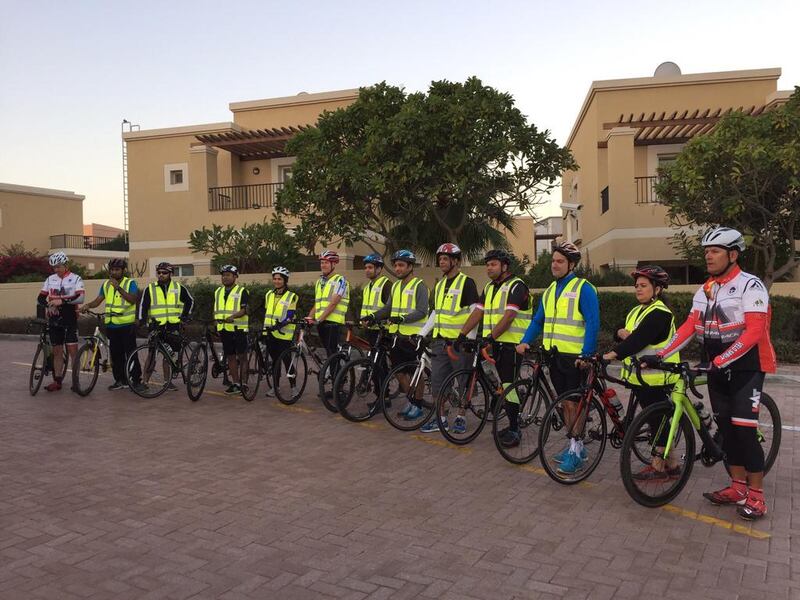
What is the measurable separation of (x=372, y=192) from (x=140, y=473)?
37.4 ft

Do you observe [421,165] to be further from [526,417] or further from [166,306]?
[526,417]

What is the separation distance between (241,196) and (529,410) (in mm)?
21042

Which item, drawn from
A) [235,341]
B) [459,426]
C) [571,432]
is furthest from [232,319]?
[571,432]

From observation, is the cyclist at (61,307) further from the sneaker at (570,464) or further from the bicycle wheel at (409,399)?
the sneaker at (570,464)

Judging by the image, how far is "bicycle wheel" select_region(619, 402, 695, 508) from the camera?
5059 millimetres

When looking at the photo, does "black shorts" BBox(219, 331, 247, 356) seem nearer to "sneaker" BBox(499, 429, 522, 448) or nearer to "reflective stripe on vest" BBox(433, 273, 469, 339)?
"reflective stripe on vest" BBox(433, 273, 469, 339)

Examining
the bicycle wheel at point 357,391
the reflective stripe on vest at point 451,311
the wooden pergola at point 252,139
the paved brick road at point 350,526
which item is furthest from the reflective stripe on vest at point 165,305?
the wooden pergola at point 252,139

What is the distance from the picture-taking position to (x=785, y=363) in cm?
1296

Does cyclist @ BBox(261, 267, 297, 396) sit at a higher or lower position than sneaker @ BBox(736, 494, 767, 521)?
higher

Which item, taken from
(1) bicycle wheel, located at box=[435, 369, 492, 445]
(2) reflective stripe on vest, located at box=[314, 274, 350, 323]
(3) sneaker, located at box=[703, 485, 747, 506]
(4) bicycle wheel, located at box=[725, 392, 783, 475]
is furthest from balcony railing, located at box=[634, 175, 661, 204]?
(3) sneaker, located at box=[703, 485, 747, 506]

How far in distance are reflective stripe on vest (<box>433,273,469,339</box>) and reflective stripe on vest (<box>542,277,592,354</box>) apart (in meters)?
1.48

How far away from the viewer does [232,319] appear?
953cm

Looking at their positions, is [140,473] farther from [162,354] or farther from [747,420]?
[747,420]

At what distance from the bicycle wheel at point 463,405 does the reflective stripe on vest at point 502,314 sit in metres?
0.49
